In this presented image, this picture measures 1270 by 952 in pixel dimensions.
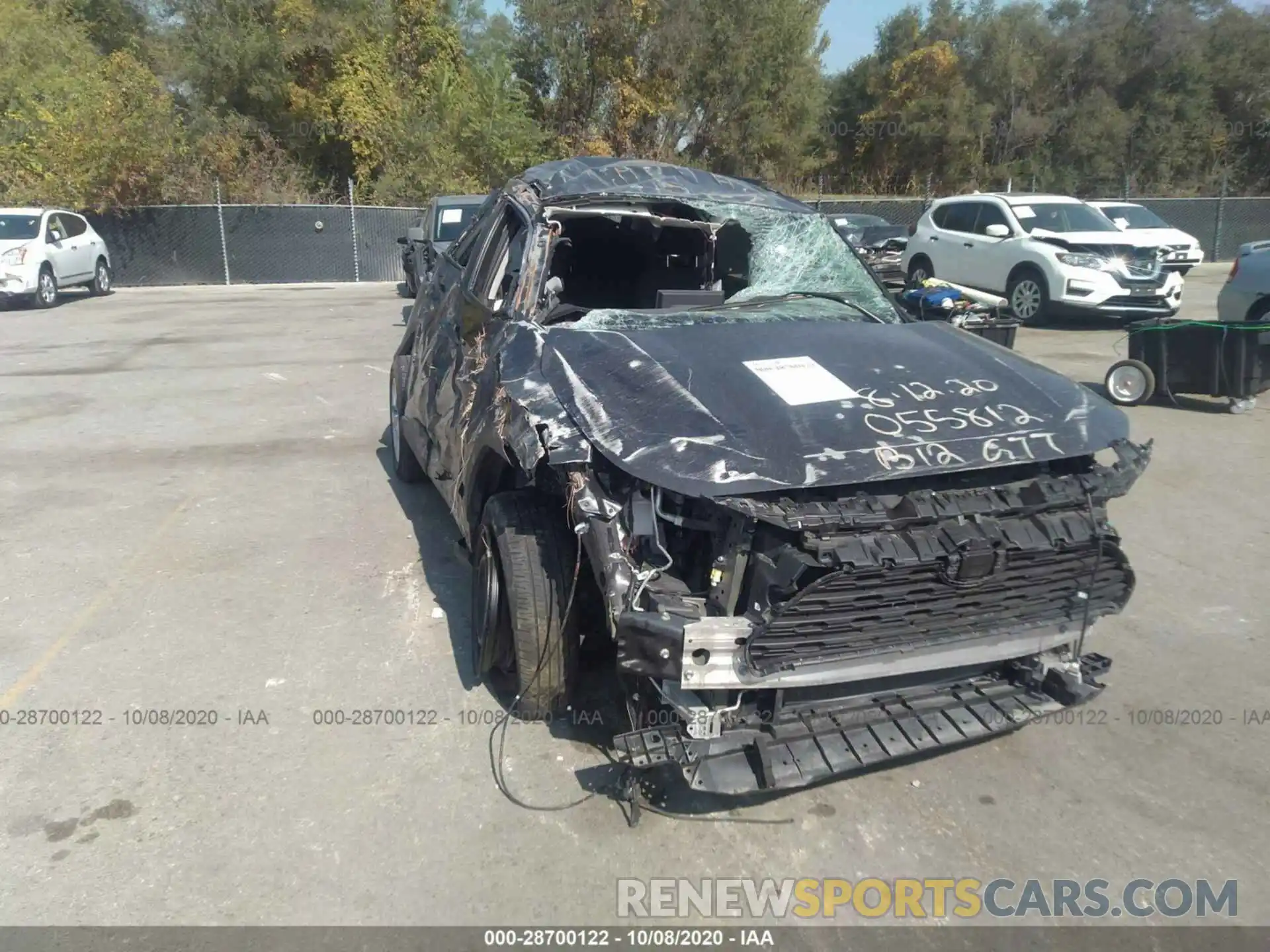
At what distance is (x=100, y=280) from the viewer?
2053 centimetres

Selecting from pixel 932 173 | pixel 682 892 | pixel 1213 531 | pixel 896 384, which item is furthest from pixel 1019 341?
pixel 932 173

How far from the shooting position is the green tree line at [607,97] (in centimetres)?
2525

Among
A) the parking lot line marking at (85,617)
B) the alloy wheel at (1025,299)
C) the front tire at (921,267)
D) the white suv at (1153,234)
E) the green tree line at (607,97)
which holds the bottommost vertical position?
the parking lot line marking at (85,617)

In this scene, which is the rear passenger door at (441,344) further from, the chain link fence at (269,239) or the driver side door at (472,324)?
the chain link fence at (269,239)

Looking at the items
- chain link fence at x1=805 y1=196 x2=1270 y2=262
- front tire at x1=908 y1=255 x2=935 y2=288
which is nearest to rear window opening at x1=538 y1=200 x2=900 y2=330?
front tire at x1=908 y1=255 x2=935 y2=288

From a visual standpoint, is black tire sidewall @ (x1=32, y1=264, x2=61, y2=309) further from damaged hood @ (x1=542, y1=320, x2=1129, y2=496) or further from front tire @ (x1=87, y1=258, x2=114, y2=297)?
damaged hood @ (x1=542, y1=320, x2=1129, y2=496)

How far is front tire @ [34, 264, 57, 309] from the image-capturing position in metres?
17.5

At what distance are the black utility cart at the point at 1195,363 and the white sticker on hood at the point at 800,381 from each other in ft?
21.1

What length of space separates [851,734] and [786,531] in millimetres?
731

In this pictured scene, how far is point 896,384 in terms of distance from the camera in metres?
3.57

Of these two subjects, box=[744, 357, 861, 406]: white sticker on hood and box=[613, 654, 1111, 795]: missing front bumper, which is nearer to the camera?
box=[613, 654, 1111, 795]: missing front bumper

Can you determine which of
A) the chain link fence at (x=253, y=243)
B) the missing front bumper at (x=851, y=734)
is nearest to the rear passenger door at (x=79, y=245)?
the chain link fence at (x=253, y=243)

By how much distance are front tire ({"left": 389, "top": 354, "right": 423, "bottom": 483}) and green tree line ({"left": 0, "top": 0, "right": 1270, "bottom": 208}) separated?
766 inches

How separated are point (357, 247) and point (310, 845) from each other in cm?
2278
